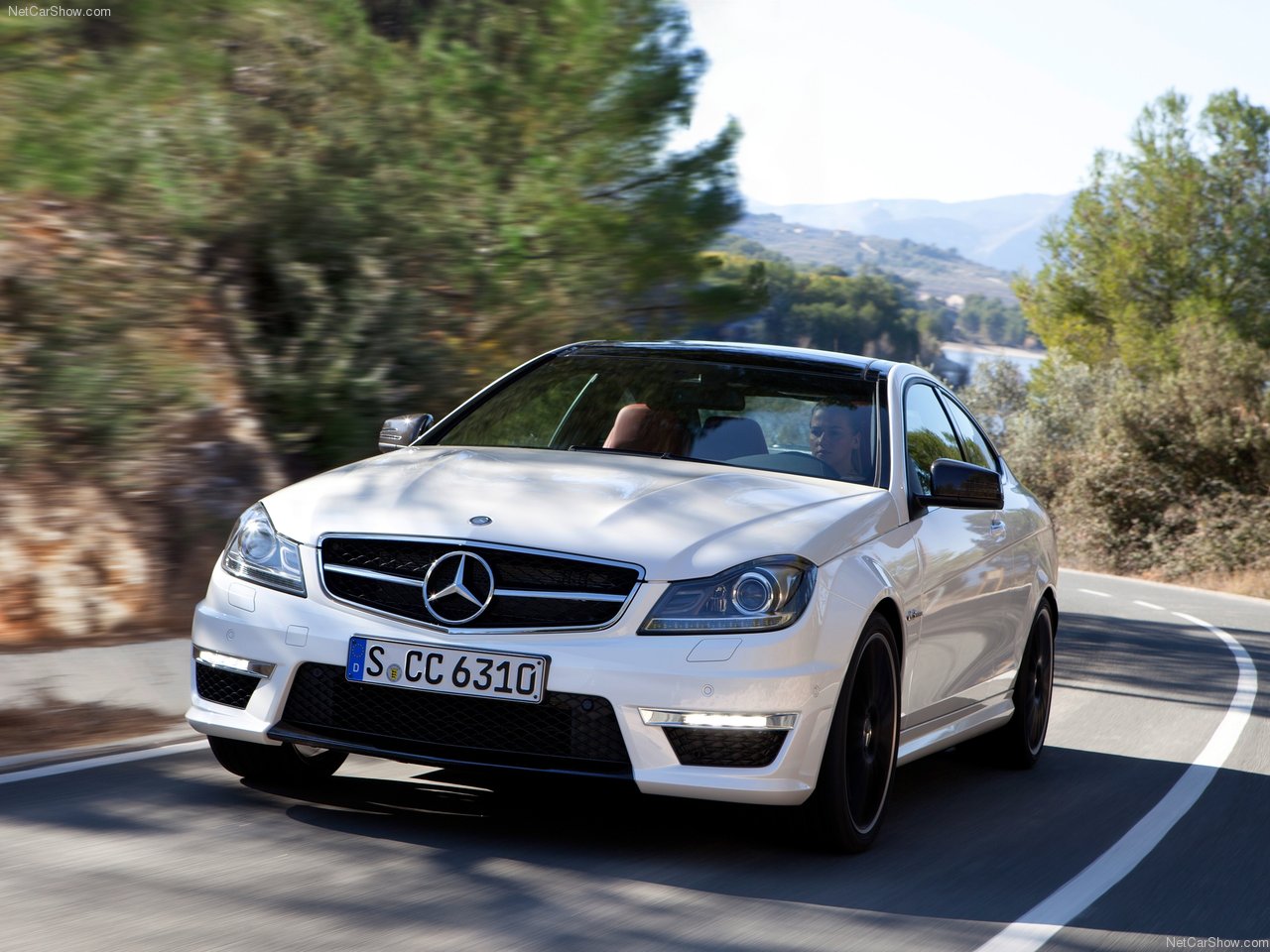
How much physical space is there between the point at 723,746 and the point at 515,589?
0.72m

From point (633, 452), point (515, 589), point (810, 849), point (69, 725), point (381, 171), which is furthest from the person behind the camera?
point (381, 171)

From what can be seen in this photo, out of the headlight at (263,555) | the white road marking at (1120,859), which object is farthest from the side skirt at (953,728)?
the headlight at (263,555)

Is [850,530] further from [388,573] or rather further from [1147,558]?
[1147,558]

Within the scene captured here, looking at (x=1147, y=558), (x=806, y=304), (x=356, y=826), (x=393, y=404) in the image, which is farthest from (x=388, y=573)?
(x=1147, y=558)

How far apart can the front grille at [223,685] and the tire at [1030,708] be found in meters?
3.71

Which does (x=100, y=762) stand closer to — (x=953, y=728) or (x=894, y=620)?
(x=894, y=620)

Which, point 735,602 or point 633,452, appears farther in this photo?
point 633,452

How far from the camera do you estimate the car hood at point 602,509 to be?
482cm

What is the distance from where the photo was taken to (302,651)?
4836mm

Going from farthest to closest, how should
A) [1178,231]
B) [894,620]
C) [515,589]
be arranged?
[1178,231] < [894,620] < [515,589]

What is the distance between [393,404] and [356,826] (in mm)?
6650

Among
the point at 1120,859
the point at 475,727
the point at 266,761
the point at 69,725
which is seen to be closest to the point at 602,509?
the point at 475,727

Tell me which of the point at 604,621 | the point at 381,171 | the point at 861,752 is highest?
the point at 381,171

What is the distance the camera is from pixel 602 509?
5039 mm
